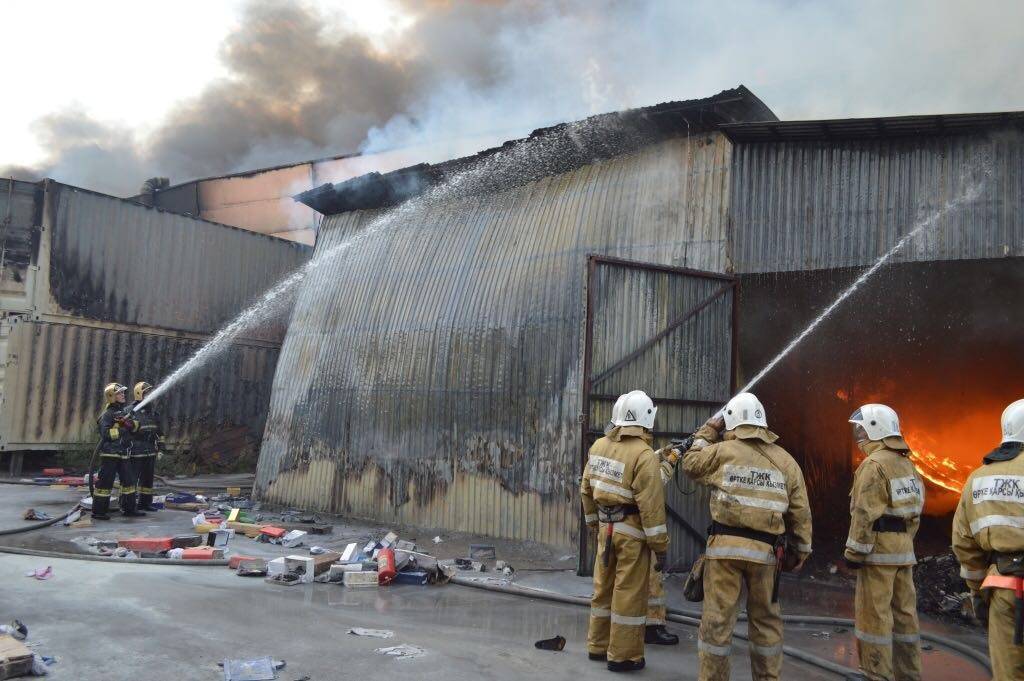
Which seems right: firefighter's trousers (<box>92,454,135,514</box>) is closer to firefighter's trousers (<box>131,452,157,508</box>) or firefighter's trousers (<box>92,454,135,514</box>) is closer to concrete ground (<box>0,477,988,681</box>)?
firefighter's trousers (<box>131,452,157,508</box>)

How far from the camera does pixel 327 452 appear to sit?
496 inches

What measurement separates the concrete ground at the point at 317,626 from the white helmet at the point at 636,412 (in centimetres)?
178

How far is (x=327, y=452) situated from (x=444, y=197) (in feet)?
15.2

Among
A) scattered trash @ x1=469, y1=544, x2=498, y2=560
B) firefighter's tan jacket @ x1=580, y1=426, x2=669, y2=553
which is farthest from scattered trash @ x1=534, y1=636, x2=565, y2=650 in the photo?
scattered trash @ x1=469, y1=544, x2=498, y2=560

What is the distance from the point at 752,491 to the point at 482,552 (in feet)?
16.3

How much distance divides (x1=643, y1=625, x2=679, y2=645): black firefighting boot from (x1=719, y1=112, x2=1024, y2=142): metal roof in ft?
19.0

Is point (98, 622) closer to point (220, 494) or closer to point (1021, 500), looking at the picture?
point (1021, 500)

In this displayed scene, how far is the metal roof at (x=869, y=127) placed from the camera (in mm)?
8102

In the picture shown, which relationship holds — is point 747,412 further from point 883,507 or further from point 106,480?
point 106,480

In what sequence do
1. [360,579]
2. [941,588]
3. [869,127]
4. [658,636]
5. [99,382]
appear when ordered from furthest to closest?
1. [99,382]
2. [869,127]
3. [360,579]
4. [941,588]
5. [658,636]

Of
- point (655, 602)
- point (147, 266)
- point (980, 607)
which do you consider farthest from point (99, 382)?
point (980, 607)

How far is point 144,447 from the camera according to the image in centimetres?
1149

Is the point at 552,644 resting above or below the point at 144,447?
below

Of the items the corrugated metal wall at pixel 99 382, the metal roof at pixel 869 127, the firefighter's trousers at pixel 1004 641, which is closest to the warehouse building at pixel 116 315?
the corrugated metal wall at pixel 99 382
